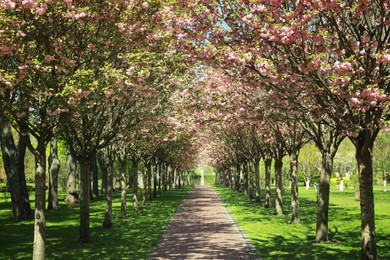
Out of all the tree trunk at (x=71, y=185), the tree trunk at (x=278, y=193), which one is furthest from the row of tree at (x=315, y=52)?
the tree trunk at (x=71, y=185)

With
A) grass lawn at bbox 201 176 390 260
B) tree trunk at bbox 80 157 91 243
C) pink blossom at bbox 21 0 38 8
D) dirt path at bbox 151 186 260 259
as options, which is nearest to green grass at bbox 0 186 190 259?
tree trunk at bbox 80 157 91 243

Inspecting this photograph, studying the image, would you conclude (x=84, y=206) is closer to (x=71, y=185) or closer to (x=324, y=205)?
(x=324, y=205)

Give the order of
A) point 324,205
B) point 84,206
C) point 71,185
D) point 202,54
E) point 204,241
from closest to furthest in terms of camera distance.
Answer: point 202,54 < point 204,241 < point 324,205 < point 84,206 < point 71,185

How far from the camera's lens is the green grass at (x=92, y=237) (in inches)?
581

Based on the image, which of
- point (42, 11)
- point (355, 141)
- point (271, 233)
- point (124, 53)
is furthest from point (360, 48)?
point (271, 233)

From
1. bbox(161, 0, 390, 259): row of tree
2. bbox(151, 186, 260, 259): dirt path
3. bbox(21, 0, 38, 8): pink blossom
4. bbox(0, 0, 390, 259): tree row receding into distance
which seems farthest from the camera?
bbox(151, 186, 260, 259): dirt path

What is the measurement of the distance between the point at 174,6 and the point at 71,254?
872 centimetres

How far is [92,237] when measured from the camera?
18500 mm

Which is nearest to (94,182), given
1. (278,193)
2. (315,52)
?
(278,193)

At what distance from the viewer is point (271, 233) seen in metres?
19.3

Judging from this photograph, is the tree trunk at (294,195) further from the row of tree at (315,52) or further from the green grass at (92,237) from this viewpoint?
the row of tree at (315,52)

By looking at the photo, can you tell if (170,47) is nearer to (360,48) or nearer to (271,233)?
(360,48)

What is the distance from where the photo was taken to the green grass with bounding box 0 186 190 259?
581 inches

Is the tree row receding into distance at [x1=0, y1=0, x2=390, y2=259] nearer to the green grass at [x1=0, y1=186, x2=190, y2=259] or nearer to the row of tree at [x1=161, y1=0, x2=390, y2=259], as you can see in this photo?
the row of tree at [x1=161, y1=0, x2=390, y2=259]
